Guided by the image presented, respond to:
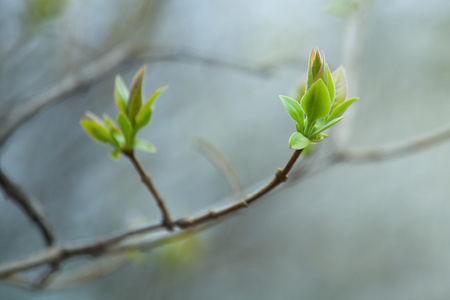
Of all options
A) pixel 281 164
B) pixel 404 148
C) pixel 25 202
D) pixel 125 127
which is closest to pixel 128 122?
pixel 125 127

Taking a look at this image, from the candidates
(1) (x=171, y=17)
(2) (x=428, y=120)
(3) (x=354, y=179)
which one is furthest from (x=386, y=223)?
(1) (x=171, y=17)

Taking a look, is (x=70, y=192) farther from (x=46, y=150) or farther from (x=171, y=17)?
(x=171, y=17)

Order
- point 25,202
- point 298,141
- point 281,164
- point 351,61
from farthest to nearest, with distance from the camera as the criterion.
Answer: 1. point 281,164
2. point 351,61
3. point 25,202
4. point 298,141

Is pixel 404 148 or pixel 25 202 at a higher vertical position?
pixel 25 202

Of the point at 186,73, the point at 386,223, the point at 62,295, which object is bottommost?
the point at 386,223

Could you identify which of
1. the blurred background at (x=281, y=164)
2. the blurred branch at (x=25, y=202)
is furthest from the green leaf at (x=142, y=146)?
the blurred background at (x=281, y=164)

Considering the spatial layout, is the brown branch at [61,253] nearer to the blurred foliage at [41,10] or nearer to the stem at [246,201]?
the stem at [246,201]

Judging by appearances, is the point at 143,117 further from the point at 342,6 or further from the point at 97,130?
the point at 342,6

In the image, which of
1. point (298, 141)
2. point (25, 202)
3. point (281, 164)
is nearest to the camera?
point (298, 141)
